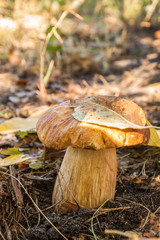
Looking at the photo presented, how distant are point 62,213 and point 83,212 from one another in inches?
6.1

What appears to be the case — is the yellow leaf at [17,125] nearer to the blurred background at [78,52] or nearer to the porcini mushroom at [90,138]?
the porcini mushroom at [90,138]

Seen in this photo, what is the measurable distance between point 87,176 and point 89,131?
410 mm

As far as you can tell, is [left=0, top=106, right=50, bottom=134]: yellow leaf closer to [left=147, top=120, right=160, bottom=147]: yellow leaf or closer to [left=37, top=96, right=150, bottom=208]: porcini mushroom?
[left=37, top=96, right=150, bottom=208]: porcini mushroom

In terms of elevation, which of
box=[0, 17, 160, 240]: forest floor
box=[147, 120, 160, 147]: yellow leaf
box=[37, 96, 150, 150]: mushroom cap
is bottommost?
box=[0, 17, 160, 240]: forest floor

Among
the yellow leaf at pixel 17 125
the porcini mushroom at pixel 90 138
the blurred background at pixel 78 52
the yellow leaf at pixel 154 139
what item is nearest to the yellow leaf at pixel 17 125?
the yellow leaf at pixel 17 125

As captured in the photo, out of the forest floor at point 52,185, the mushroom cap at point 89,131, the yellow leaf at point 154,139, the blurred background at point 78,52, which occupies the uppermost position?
the blurred background at point 78,52

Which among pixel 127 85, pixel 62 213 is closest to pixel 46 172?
pixel 62 213

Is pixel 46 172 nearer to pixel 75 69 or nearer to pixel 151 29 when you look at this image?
pixel 75 69

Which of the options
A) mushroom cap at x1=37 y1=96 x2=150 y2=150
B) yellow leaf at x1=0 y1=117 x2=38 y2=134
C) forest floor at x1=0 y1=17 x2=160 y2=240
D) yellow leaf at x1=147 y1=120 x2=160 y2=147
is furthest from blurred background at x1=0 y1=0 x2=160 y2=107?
yellow leaf at x1=147 y1=120 x2=160 y2=147

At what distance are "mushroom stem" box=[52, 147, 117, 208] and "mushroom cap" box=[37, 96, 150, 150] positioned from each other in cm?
25

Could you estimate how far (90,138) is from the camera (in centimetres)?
153

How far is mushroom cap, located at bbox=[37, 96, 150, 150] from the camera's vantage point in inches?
60.4

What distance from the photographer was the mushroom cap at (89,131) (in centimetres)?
153

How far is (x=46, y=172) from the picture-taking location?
2.25 m
